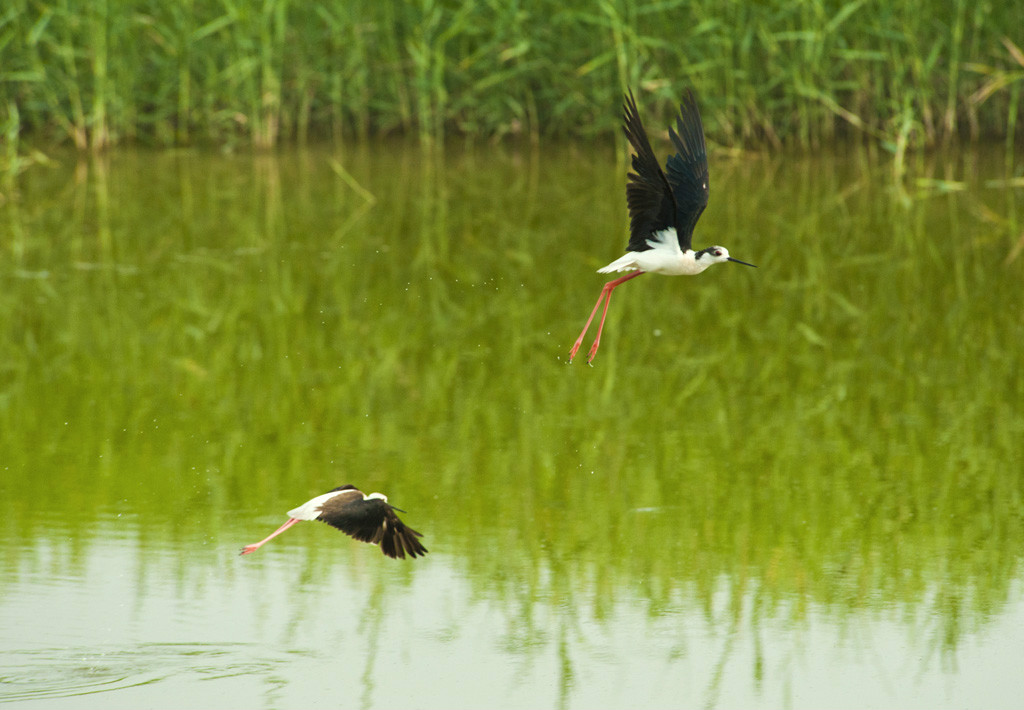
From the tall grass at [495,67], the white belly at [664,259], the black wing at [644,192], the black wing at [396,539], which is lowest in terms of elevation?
the black wing at [396,539]

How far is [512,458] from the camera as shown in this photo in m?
4.77

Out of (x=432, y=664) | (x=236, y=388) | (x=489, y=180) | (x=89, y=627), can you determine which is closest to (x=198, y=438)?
(x=236, y=388)

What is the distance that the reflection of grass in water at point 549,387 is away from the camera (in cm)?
410

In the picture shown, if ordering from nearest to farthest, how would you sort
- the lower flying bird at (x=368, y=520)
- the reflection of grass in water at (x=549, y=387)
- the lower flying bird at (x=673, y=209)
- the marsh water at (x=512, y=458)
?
the marsh water at (x=512, y=458) < the lower flying bird at (x=368, y=520) < the reflection of grass in water at (x=549, y=387) < the lower flying bird at (x=673, y=209)

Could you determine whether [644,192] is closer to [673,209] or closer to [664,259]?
[673,209]

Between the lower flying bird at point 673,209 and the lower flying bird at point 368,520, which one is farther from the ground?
the lower flying bird at point 673,209

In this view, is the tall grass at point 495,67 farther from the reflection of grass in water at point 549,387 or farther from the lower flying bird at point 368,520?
the lower flying bird at point 368,520

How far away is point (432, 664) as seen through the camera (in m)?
3.43

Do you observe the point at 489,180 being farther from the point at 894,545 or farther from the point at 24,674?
the point at 24,674

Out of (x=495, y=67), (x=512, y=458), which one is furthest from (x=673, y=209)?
(x=495, y=67)

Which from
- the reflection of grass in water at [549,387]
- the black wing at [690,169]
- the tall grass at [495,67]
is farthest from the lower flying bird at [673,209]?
the tall grass at [495,67]

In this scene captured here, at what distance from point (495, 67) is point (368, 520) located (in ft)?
25.1

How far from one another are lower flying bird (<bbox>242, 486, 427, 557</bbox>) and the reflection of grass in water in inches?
11.8

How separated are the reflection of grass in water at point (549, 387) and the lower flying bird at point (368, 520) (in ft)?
0.98
